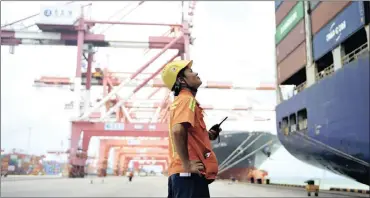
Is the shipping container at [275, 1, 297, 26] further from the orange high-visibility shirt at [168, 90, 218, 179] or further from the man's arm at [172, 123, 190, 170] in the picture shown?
the man's arm at [172, 123, 190, 170]

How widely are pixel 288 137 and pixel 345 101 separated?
5516mm

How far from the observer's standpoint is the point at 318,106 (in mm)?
11969

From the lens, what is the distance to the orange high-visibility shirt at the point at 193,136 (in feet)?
6.43

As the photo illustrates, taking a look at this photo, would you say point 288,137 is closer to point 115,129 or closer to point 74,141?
point 115,129

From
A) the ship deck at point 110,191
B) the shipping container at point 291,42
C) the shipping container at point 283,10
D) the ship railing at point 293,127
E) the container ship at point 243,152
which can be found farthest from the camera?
the container ship at point 243,152

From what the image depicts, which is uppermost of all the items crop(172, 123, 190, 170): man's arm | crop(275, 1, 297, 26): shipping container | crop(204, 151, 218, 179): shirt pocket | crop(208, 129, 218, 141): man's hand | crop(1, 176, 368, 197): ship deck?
crop(275, 1, 297, 26): shipping container

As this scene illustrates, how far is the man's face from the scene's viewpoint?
212 cm

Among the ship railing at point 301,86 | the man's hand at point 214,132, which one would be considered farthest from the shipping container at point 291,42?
the man's hand at point 214,132

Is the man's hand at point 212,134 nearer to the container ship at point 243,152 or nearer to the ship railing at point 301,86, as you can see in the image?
the ship railing at point 301,86

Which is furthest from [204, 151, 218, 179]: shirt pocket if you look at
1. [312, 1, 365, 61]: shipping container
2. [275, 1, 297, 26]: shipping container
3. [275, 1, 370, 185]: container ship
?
[275, 1, 297, 26]: shipping container

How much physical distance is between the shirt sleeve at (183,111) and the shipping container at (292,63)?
509 inches

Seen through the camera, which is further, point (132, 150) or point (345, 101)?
point (132, 150)

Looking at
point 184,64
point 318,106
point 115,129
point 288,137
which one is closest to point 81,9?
point 115,129

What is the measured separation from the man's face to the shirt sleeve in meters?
0.13
